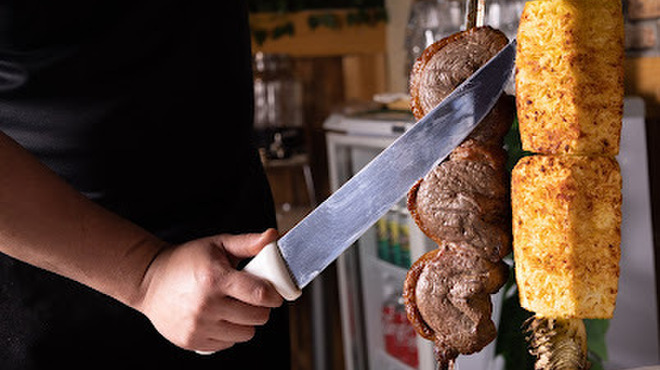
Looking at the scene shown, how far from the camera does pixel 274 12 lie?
166 inches

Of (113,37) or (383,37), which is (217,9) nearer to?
(113,37)

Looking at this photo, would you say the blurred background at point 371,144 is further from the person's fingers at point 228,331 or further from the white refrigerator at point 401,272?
the person's fingers at point 228,331

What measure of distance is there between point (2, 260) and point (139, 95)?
0.37m

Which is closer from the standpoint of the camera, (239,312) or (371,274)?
(239,312)

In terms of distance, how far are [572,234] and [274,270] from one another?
37 centimetres

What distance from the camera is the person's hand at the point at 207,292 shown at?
102 centimetres

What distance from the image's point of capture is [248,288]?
1.02 m

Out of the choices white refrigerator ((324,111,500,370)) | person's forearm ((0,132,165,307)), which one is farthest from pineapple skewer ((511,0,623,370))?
white refrigerator ((324,111,500,370))

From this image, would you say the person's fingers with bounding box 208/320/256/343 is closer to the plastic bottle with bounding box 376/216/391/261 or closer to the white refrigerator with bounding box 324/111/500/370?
the white refrigerator with bounding box 324/111/500/370

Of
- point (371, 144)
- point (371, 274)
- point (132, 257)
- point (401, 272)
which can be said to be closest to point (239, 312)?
point (132, 257)

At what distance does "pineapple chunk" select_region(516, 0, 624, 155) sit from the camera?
2.95 feet

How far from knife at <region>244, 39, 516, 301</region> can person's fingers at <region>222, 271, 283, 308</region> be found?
0.02 metres

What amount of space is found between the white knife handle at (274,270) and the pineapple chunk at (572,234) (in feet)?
0.99

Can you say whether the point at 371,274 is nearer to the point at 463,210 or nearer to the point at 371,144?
the point at 371,144
